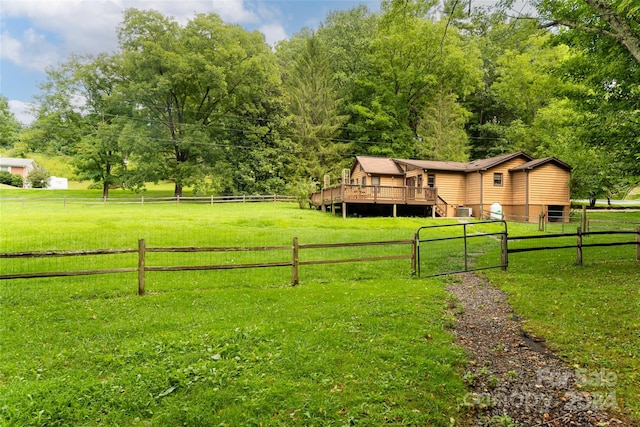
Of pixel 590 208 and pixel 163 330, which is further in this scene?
pixel 590 208

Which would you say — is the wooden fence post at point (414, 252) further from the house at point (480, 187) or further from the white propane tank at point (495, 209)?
the white propane tank at point (495, 209)

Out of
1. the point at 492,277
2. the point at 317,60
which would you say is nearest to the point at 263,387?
the point at 492,277

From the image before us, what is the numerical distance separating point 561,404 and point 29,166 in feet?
191

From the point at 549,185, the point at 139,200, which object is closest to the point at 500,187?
the point at 549,185

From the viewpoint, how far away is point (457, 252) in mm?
12266

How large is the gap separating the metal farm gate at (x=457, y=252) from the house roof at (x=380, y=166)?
10.2 m

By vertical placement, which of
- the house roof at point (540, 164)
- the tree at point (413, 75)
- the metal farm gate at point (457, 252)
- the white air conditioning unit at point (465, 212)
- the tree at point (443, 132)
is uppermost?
the tree at point (413, 75)

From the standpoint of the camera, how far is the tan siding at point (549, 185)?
24.7 meters

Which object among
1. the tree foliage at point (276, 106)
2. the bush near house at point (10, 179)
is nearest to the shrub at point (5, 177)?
the bush near house at point (10, 179)

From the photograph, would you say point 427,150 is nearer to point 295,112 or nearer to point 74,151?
point 295,112

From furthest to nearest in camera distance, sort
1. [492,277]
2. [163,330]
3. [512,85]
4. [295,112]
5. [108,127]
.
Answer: [295,112] → [512,85] → [108,127] → [492,277] → [163,330]

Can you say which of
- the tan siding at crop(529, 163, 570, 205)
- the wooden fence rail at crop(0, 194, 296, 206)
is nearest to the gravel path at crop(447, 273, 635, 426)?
the tan siding at crop(529, 163, 570, 205)

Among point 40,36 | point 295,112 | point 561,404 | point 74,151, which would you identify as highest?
point 295,112

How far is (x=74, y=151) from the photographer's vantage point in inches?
1228
